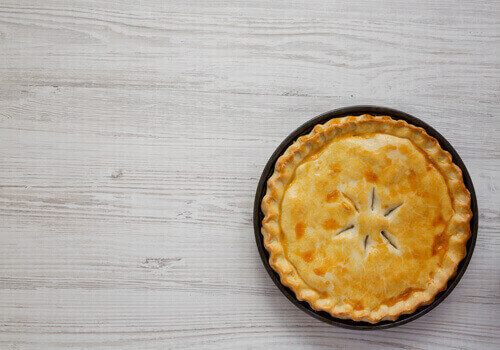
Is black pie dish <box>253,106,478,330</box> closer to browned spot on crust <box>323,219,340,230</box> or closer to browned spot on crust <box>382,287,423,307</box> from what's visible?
browned spot on crust <box>382,287,423,307</box>

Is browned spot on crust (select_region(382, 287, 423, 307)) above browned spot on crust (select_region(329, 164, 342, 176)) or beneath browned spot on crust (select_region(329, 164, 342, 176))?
beneath

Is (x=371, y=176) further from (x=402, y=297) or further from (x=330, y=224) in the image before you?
(x=402, y=297)

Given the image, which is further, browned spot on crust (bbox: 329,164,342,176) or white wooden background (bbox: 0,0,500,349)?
white wooden background (bbox: 0,0,500,349)

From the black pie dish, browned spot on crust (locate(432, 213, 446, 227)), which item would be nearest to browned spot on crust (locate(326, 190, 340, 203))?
the black pie dish

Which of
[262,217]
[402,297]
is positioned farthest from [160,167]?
[402,297]

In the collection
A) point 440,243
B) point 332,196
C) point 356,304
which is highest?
point 332,196

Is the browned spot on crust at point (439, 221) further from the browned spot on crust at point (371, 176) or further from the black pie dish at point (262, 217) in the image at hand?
the browned spot on crust at point (371, 176)

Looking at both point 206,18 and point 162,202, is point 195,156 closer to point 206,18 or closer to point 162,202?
point 162,202

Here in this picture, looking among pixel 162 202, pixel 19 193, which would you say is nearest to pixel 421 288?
pixel 162 202
